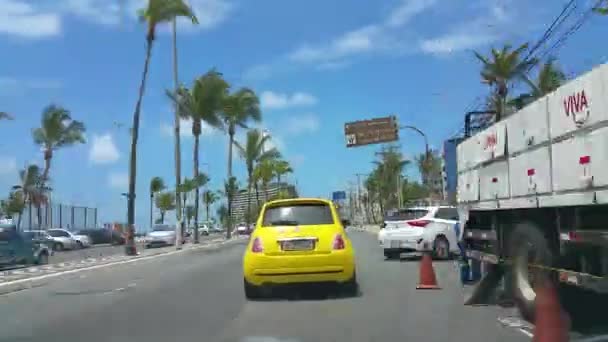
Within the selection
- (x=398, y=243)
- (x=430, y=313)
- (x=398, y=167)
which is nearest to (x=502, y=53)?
(x=398, y=243)

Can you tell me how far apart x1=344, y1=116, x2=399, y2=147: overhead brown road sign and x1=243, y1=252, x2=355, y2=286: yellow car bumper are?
123 ft

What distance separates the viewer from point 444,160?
16.0 meters

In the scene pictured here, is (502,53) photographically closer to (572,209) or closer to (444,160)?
(444,160)

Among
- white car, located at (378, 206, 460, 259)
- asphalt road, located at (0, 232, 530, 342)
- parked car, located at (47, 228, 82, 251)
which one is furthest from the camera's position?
parked car, located at (47, 228, 82, 251)

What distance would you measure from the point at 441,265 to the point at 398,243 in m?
2.29

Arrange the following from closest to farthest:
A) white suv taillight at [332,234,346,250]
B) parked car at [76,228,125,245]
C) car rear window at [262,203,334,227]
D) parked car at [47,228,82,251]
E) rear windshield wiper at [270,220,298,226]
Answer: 1. white suv taillight at [332,234,346,250]
2. rear windshield wiper at [270,220,298,226]
3. car rear window at [262,203,334,227]
4. parked car at [47,228,82,251]
5. parked car at [76,228,125,245]

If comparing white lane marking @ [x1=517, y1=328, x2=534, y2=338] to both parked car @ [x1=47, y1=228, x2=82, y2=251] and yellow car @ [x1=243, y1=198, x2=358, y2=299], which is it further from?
parked car @ [x1=47, y1=228, x2=82, y2=251]

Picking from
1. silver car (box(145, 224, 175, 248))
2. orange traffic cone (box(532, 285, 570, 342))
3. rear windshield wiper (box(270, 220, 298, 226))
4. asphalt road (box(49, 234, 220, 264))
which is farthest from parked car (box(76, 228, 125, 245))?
orange traffic cone (box(532, 285, 570, 342))

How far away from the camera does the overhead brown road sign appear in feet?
162

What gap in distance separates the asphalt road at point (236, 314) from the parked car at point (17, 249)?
8.74 meters

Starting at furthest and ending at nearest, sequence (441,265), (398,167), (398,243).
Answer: (398,167)
(398,243)
(441,265)

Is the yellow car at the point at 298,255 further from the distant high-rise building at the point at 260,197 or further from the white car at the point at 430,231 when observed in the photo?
the distant high-rise building at the point at 260,197

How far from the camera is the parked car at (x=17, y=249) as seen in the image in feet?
81.7

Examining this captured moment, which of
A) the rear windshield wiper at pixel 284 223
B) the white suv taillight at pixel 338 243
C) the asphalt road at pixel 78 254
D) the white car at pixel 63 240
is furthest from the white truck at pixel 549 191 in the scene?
the white car at pixel 63 240
